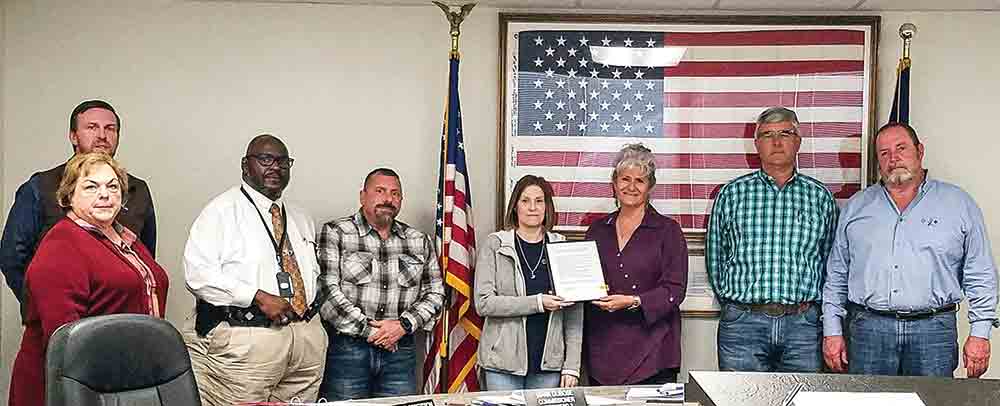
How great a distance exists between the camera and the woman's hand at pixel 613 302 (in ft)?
16.1

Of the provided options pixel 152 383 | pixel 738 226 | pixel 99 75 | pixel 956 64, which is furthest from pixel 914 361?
pixel 99 75

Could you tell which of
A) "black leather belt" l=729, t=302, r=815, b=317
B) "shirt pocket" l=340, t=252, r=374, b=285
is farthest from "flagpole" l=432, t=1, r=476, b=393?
"black leather belt" l=729, t=302, r=815, b=317

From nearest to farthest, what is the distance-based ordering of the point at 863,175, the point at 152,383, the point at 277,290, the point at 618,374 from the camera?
the point at 152,383 < the point at 277,290 < the point at 618,374 < the point at 863,175

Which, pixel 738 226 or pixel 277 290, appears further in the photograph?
pixel 738 226

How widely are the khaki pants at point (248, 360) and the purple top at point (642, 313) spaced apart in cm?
126

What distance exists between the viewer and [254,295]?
4547 millimetres

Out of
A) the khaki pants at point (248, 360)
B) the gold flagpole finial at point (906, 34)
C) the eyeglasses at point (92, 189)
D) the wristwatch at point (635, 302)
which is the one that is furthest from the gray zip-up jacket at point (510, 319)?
the gold flagpole finial at point (906, 34)

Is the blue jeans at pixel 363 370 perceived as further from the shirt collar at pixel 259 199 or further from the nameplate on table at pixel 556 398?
the nameplate on table at pixel 556 398

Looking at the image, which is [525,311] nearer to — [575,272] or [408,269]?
[575,272]

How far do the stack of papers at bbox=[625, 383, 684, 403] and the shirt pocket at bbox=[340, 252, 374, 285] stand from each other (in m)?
1.60

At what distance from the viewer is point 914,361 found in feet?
15.8

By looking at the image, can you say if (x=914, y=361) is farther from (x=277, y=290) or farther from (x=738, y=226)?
(x=277, y=290)

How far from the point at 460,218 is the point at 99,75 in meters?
1.94

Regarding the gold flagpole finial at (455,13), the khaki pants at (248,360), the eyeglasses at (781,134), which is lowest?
the khaki pants at (248,360)
